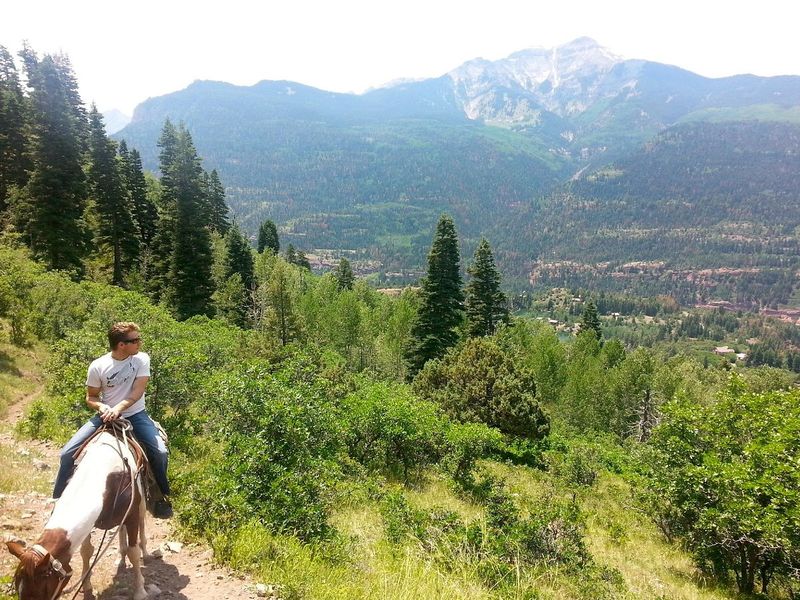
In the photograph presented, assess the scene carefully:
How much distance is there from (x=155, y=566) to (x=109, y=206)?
141 feet

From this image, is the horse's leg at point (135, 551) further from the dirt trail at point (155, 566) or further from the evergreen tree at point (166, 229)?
the evergreen tree at point (166, 229)

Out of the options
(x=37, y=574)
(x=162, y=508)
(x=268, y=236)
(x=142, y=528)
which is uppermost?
(x=37, y=574)

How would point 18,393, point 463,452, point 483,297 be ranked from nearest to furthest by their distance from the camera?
point 463,452
point 18,393
point 483,297

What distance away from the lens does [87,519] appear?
412cm

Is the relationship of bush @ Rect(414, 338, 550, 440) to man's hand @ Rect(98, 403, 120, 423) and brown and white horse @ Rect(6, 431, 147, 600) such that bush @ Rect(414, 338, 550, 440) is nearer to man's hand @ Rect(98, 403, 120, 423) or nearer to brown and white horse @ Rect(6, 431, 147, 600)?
brown and white horse @ Rect(6, 431, 147, 600)

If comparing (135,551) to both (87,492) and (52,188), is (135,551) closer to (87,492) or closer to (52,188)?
(87,492)

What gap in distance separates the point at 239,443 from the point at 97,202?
4262 centimetres

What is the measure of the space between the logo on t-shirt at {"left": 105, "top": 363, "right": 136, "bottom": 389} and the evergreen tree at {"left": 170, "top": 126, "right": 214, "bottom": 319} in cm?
3543

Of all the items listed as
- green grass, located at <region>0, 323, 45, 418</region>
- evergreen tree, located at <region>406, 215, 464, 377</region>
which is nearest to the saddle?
green grass, located at <region>0, 323, 45, 418</region>

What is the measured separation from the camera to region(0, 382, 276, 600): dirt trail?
217 inches

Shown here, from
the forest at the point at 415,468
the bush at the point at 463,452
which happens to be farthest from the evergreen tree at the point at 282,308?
the bush at the point at 463,452

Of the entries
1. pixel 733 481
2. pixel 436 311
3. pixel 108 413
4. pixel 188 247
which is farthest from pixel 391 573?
pixel 188 247

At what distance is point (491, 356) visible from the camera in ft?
78.4

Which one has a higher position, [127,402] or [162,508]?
[127,402]
